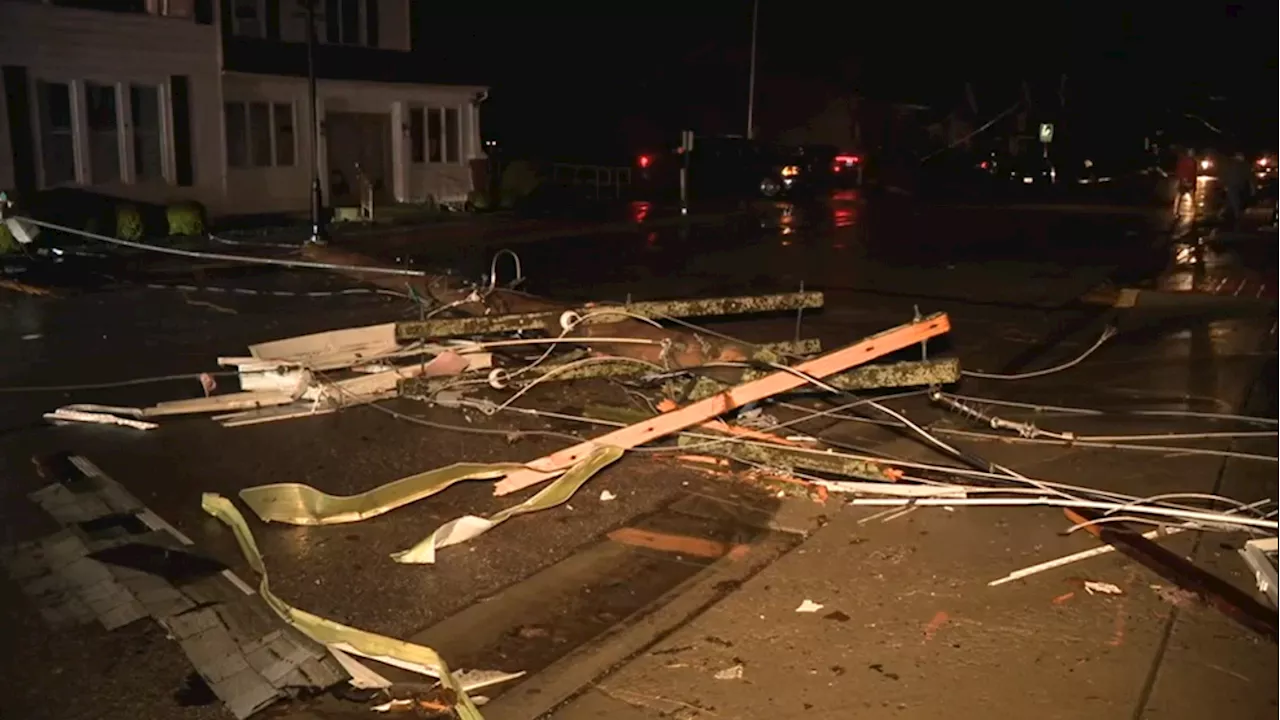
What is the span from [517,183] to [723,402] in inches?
854

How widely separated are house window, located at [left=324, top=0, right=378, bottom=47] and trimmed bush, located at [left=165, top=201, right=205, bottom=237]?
7.28 meters

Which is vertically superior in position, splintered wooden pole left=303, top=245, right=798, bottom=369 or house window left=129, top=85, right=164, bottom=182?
house window left=129, top=85, right=164, bottom=182

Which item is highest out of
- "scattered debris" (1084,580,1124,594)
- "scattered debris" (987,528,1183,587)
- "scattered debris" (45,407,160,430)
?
"scattered debris" (45,407,160,430)

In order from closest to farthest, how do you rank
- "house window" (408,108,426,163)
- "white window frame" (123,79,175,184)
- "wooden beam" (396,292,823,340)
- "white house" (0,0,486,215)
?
"wooden beam" (396,292,823,340) → "white house" (0,0,486,215) → "white window frame" (123,79,175,184) → "house window" (408,108,426,163)

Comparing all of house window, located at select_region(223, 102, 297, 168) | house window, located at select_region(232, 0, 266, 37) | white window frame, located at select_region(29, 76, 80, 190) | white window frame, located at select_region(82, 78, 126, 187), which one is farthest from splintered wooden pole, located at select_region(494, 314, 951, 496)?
house window, located at select_region(232, 0, 266, 37)

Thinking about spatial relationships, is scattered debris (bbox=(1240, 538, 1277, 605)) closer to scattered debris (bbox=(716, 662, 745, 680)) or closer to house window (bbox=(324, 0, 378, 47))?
scattered debris (bbox=(716, 662, 745, 680))

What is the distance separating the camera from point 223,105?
23.5m

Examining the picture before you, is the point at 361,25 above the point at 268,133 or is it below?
above

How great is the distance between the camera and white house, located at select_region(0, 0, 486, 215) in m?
20.4

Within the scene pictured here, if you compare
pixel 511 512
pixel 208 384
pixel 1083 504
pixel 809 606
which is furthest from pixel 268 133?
pixel 809 606

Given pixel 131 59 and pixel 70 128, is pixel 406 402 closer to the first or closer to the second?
pixel 70 128

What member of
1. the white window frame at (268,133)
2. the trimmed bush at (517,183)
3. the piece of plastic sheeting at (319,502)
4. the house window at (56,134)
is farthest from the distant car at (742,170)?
the piece of plastic sheeting at (319,502)

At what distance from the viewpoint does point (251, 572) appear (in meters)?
5.82

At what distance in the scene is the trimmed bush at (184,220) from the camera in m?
21.1
